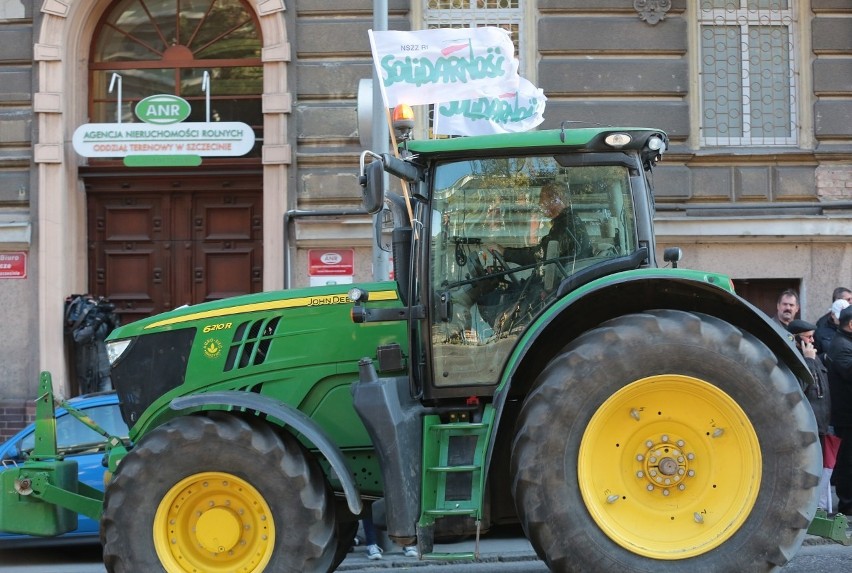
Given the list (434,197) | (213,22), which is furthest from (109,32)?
(434,197)

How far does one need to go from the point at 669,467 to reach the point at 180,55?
1059cm

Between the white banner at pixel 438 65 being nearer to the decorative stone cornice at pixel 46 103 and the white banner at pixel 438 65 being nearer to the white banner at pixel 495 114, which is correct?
the white banner at pixel 495 114

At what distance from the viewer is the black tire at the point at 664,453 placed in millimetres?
5469

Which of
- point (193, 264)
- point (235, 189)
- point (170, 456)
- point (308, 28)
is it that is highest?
point (308, 28)

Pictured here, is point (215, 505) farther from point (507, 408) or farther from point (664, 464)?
point (664, 464)

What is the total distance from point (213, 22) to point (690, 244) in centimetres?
658

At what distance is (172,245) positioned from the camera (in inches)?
573

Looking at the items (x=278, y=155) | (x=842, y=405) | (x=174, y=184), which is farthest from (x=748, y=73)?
(x=174, y=184)

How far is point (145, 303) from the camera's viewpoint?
14.5 metres

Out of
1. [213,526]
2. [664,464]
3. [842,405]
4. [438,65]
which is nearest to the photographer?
[664,464]

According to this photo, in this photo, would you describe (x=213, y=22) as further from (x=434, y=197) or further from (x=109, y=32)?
(x=434, y=197)

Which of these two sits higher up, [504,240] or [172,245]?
[172,245]

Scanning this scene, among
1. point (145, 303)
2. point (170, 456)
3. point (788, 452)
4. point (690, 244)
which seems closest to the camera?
point (788, 452)

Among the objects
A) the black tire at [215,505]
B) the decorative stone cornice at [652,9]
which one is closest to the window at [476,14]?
the decorative stone cornice at [652,9]
